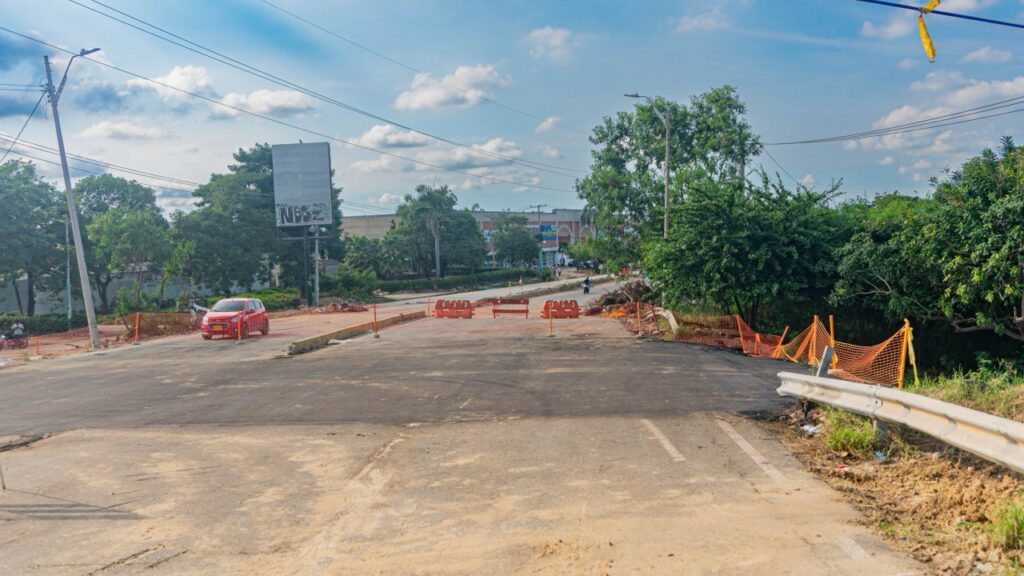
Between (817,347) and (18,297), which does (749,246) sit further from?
(18,297)

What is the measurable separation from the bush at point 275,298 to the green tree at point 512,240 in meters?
49.4

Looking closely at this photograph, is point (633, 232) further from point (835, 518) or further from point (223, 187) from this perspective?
point (835, 518)

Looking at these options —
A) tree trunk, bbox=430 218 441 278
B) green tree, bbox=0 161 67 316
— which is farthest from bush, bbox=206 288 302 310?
tree trunk, bbox=430 218 441 278

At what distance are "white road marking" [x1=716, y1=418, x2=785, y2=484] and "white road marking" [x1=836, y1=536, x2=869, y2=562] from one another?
156cm

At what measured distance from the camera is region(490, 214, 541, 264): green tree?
105 metres

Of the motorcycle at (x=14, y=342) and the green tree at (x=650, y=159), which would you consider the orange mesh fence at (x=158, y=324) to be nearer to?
the motorcycle at (x=14, y=342)

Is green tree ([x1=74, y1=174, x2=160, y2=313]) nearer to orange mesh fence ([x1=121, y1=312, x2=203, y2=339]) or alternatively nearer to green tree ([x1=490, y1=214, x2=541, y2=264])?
orange mesh fence ([x1=121, y1=312, x2=203, y2=339])

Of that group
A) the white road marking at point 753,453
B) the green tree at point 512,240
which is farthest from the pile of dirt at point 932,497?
the green tree at point 512,240

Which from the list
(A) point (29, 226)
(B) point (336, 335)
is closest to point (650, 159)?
(B) point (336, 335)

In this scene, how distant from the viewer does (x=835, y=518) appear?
5.74 meters

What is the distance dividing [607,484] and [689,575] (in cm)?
216

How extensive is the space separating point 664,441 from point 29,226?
43.3 meters

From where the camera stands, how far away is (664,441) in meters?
8.60

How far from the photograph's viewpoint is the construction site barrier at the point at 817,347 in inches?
501
